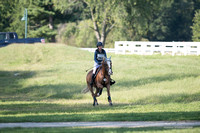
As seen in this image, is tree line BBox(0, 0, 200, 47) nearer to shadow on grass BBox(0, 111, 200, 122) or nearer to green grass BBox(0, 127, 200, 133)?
shadow on grass BBox(0, 111, 200, 122)

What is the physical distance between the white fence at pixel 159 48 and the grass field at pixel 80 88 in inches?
88.9

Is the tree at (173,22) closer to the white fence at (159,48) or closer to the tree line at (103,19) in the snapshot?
the tree line at (103,19)

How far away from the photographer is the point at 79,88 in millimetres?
26938

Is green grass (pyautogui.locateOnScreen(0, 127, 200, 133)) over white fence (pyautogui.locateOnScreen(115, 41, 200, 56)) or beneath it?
over

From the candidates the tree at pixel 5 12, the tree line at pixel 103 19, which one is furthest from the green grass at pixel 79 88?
the tree at pixel 5 12

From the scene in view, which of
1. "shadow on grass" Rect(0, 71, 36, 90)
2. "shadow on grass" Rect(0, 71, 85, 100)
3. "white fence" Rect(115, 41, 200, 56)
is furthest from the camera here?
"white fence" Rect(115, 41, 200, 56)

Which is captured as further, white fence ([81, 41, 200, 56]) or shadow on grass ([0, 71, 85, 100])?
white fence ([81, 41, 200, 56])

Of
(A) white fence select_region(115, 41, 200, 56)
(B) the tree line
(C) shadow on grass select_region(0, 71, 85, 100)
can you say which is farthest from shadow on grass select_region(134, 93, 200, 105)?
(B) the tree line

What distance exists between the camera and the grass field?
1396cm

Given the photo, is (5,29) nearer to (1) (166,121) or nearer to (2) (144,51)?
(2) (144,51)

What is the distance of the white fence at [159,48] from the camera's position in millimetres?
44688

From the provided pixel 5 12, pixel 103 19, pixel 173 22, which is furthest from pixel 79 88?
pixel 173 22

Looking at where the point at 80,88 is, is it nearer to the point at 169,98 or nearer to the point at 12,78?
the point at 169,98

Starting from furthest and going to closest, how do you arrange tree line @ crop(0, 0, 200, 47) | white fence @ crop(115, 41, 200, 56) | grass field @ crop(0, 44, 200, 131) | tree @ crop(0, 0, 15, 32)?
tree @ crop(0, 0, 15, 32) < tree line @ crop(0, 0, 200, 47) < white fence @ crop(115, 41, 200, 56) < grass field @ crop(0, 44, 200, 131)
